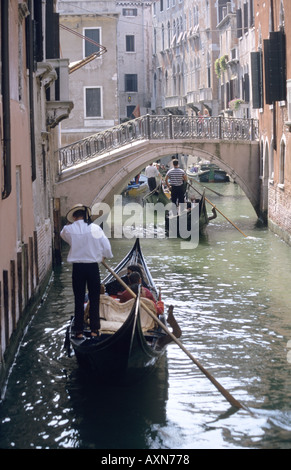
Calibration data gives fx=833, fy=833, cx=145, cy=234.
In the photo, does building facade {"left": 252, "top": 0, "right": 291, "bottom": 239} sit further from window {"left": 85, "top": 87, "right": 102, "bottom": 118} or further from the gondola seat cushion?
window {"left": 85, "top": 87, "right": 102, "bottom": 118}

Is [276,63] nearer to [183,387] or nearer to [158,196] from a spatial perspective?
[158,196]

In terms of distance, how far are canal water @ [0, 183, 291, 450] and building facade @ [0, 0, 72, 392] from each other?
1.00ft

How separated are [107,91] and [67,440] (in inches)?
804

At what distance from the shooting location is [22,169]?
8758 millimetres

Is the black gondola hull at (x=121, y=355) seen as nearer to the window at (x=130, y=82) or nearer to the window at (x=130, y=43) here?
the window at (x=130, y=82)

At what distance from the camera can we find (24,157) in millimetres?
9031

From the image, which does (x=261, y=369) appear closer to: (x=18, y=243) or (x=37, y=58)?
(x=18, y=243)

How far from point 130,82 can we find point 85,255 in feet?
126

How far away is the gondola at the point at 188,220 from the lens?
609 inches

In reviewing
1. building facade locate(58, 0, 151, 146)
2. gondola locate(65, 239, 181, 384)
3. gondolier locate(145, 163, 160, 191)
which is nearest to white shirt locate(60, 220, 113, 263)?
gondola locate(65, 239, 181, 384)

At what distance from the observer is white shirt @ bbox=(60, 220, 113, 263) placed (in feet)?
20.8

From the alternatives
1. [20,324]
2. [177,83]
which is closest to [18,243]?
[20,324]

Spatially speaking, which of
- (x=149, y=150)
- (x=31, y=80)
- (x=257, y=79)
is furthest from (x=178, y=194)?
(x=31, y=80)

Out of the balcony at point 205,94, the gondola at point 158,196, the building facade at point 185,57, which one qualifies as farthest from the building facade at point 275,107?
the building facade at point 185,57
